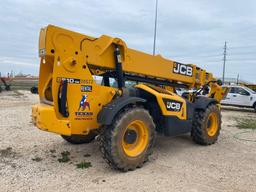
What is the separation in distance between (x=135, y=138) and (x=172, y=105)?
3.83 feet

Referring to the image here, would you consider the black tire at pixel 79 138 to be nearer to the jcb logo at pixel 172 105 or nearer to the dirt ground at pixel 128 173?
the dirt ground at pixel 128 173

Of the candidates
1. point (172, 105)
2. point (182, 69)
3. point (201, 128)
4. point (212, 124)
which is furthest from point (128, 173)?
point (212, 124)

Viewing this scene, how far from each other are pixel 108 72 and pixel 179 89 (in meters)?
2.59

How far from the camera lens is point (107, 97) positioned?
5191 mm

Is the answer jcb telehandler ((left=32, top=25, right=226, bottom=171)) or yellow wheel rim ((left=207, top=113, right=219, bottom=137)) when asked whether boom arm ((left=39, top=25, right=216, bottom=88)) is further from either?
yellow wheel rim ((left=207, top=113, right=219, bottom=137))

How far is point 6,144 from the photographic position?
6.74 meters

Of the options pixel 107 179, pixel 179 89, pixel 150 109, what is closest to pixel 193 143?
pixel 179 89

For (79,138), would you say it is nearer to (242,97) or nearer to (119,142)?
(119,142)

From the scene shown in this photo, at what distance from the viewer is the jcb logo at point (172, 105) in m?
5.84

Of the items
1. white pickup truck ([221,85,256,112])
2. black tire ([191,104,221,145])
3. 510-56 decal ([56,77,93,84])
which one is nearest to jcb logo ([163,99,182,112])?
black tire ([191,104,221,145])

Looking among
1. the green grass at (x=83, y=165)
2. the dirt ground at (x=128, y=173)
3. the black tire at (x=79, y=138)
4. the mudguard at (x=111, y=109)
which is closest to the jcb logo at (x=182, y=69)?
the dirt ground at (x=128, y=173)

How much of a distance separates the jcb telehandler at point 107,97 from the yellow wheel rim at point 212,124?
0.98 m

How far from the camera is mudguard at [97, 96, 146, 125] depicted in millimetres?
4758

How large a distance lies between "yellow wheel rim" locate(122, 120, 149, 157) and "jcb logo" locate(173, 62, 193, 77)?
2.25 meters
